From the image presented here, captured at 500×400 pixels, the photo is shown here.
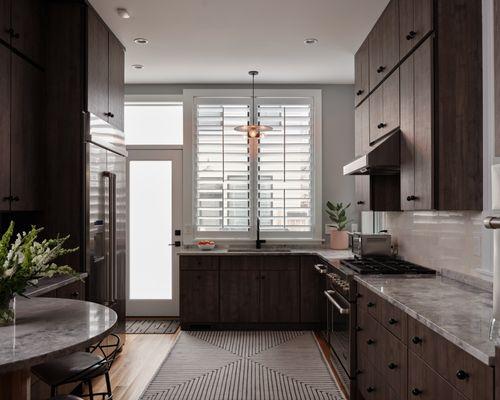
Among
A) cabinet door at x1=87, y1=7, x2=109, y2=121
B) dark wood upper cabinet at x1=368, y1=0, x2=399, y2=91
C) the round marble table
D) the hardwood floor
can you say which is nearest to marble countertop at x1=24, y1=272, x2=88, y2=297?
the round marble table

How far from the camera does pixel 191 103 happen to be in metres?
5.67

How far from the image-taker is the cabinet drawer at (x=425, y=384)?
5.65 ft

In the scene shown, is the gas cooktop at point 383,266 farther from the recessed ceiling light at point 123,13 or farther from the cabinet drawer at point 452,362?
the recessed ceiling light at point 123,13

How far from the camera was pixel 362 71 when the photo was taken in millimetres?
4289

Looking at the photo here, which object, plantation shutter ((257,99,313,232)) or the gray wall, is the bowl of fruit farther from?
the gray wall

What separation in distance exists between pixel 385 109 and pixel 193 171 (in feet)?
8.93

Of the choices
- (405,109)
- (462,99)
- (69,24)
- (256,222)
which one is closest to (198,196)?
(256,222)

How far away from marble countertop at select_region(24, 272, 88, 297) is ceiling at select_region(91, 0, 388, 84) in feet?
6.80

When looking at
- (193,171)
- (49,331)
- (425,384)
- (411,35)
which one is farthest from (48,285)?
(193,171)

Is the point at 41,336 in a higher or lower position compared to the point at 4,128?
lower

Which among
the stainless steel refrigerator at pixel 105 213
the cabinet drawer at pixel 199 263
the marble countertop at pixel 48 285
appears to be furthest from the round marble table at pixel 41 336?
the cabinet drawer at pixel 199 263

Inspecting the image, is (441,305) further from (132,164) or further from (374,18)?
(132,164)

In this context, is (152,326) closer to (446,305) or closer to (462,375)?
(446,305)

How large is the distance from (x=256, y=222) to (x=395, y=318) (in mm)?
3388
